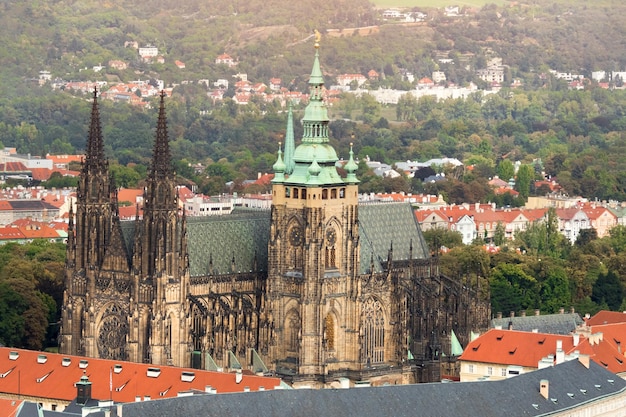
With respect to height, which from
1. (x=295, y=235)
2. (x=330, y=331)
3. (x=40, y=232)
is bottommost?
(x=330, y=331)

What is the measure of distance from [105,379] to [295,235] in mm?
19109

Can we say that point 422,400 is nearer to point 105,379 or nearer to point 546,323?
point 105,379

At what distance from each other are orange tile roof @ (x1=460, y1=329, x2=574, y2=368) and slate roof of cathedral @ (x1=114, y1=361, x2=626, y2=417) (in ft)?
27.6

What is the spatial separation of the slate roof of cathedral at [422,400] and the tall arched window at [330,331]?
1840 cm

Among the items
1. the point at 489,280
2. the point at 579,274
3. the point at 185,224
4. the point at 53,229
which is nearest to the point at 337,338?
the point at 185,224

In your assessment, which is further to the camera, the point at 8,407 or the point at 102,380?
the point at 102,380

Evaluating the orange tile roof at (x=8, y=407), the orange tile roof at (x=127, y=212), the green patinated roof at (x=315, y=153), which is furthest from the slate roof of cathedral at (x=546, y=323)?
the orange tile roof at (x=127, y=212)

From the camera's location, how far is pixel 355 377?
382ft

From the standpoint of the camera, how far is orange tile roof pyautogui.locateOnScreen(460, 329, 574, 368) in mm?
109938

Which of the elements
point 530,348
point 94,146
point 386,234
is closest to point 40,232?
point 386,234

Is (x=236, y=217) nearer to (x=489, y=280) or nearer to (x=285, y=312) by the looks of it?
(x=285, y=312)

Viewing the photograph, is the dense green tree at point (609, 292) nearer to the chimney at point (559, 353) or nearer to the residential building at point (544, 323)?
the residential building at point (544, 323)

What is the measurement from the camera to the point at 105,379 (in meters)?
100

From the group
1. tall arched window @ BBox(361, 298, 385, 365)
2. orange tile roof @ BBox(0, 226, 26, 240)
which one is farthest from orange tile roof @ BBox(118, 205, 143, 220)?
tall arched window @ BBox(361, 298, 385, 365)
